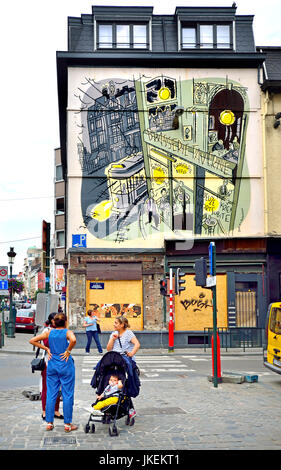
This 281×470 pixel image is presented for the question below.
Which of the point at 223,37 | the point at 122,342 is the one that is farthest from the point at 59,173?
the point at 122,342

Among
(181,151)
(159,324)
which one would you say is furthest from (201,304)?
(181,151)

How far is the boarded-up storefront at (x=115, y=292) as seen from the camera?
81.9 feet

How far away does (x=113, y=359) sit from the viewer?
8.39 metres

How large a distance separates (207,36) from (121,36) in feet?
12.9

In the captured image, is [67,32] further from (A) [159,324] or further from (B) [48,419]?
(B) [48,419]

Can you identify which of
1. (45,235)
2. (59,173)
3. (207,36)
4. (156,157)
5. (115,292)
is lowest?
(115,292)

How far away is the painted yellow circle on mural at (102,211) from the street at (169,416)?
1014 centimetres

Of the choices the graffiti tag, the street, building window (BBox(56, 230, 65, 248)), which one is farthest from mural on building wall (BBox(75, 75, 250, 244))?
building window (BBox(56, 230, 65, 248))

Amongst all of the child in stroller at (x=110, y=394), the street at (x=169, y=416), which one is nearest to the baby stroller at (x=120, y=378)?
the child in stroller at (x=110, y=394)

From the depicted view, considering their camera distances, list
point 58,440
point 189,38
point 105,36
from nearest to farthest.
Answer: point 58,440 < point 105,36 < point 189,38

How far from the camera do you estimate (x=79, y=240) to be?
982 inches

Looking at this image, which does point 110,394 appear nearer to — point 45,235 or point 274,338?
Answer: point 274,338

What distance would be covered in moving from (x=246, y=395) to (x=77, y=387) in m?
3.58

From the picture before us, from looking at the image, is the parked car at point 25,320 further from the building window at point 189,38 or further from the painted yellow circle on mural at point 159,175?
the building window at point 189,38
